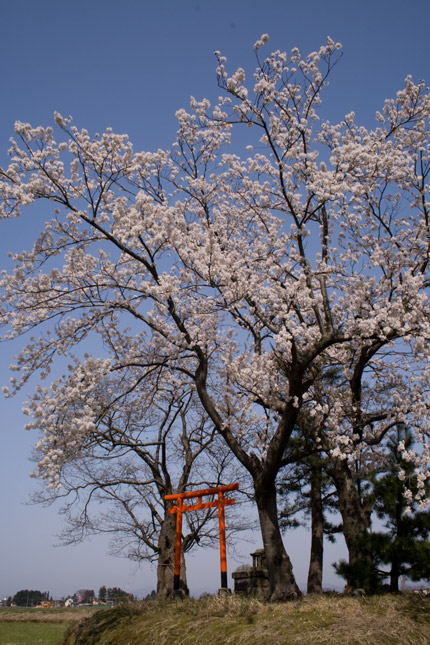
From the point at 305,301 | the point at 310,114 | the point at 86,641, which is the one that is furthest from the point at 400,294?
the point at 86,641

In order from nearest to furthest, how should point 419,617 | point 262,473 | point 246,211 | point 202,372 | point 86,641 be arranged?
point 419,617 < point 86,641 < point 262,473 < point 202,372 < point 246,211

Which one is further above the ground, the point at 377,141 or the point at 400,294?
the point at 377,141

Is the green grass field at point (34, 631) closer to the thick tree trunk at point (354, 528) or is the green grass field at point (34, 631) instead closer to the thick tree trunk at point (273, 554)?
the thick tree trunk at point (273, 554)

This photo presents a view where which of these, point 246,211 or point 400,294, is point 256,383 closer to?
point 400,294

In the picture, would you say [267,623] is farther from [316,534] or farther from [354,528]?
[316,534]

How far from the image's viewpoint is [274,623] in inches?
216

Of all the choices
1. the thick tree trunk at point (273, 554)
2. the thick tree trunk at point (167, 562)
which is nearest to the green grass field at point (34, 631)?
the thick tree trunk at point (167, 562)

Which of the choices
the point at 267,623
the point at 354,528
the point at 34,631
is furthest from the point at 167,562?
the point at 267,623

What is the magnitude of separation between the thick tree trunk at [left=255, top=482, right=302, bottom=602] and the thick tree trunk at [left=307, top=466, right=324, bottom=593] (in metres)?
3.75

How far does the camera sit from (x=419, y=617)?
5.30 metres

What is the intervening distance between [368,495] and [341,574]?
1403mm

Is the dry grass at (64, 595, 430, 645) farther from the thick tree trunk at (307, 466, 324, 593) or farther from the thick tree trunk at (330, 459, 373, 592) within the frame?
the thick tree trunk at (307, 466, 324, 593)

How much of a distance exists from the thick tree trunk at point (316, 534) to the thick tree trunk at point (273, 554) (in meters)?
3.75

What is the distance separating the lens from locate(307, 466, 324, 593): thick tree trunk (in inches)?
474
